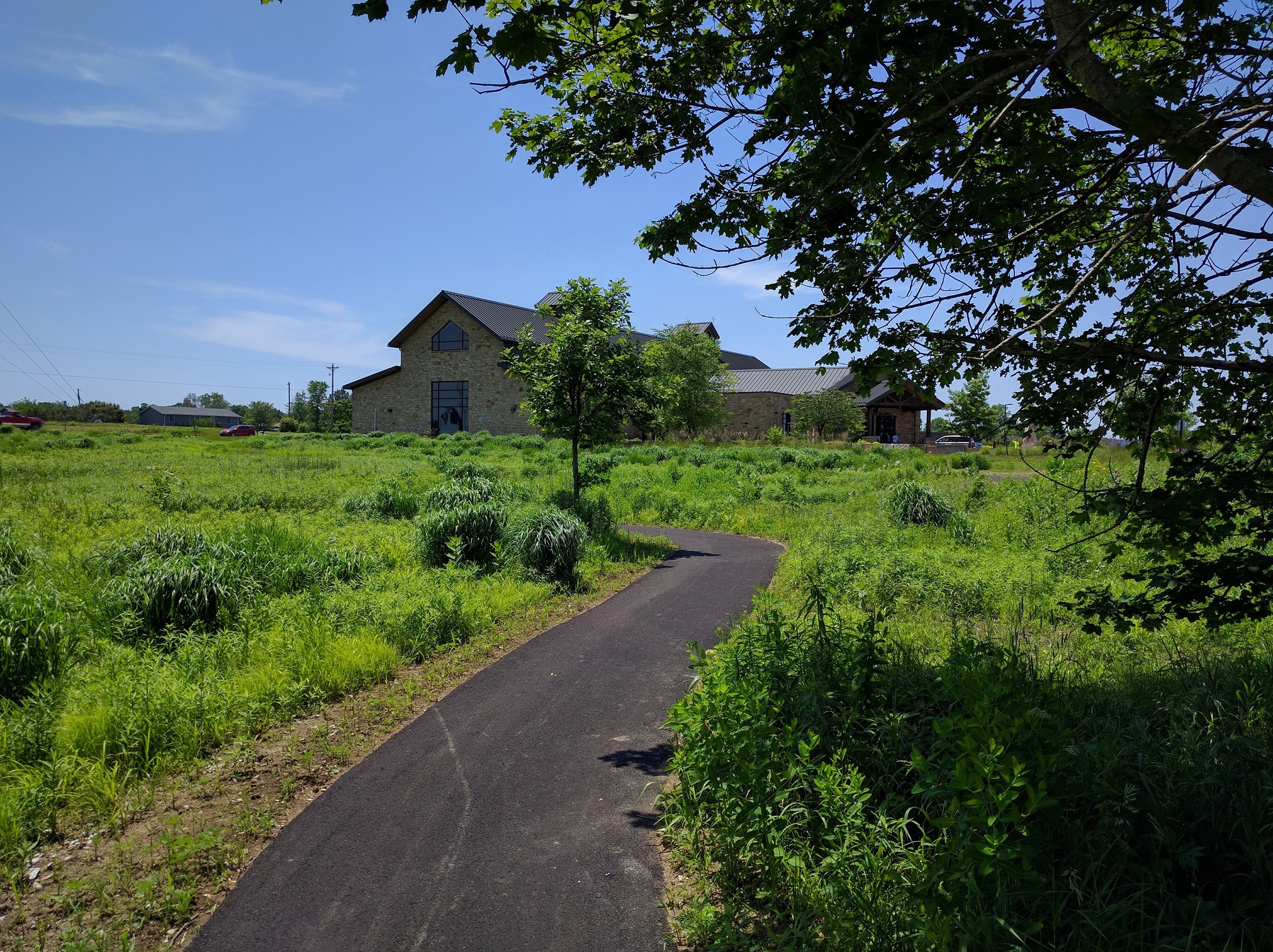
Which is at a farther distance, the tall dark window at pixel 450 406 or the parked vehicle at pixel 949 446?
the tall dark window at pixel 450 406

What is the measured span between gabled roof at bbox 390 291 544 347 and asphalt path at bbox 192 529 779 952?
39169 millimetres

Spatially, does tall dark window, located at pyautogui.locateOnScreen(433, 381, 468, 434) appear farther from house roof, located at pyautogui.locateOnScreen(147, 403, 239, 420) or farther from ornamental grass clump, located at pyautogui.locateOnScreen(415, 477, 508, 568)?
house roof, located at pyautogui.locateOnScreen(147, 403, 239, 420)

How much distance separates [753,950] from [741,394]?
56261mm

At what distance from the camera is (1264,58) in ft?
12.4

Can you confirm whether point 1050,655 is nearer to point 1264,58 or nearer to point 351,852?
point 1264,58

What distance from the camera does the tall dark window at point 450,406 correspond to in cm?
4594

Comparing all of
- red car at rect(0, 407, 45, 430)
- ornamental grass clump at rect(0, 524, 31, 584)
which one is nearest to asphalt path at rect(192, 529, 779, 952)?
ornamental grass clump at rect(0, 524, 31, 584)

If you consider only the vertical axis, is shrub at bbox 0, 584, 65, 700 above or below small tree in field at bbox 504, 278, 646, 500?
below

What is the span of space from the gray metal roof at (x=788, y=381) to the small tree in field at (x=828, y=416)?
275 inches

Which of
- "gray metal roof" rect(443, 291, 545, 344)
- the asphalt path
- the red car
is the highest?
"gray metal roof" rect(443, 291, 545, 344)

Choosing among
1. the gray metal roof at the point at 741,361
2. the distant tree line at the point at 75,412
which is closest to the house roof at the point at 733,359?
the gray metal roof at the point at 741,361

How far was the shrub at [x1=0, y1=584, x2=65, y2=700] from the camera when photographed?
20.6 ft

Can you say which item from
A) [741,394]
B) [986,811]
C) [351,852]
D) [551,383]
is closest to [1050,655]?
[986,811]

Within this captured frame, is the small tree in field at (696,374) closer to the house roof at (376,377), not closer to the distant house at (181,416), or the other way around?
the house roof at (376,377)
